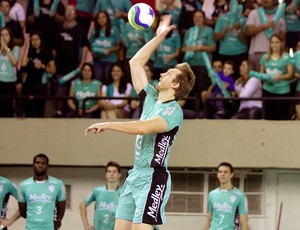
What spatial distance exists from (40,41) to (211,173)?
3.39 metres

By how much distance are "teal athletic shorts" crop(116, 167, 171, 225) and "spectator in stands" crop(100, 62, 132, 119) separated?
544cm

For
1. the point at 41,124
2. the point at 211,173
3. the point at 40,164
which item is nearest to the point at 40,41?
the point at 41,124

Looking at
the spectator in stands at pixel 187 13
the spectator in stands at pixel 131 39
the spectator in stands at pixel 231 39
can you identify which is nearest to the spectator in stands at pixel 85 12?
the spectator in stands at pixel 131 39

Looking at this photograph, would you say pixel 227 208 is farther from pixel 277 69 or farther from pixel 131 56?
pixel 131 56

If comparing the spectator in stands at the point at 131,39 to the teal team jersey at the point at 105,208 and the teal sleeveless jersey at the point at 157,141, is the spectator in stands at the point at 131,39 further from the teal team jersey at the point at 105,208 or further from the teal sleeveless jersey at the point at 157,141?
the teal sleeveless jersey at the point at 157,141

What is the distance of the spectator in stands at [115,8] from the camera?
13.4 m

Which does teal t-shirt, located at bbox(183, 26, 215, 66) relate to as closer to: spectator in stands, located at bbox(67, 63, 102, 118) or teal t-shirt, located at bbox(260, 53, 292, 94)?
teal t-shirt, located at bbox(260, 53, 292, 94)

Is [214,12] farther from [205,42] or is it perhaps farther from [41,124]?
[41,124]

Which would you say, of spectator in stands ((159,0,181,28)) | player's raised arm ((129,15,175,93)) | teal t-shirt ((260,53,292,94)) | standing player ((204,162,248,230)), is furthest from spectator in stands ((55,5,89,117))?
player's raised arm ((129,15,175,93))

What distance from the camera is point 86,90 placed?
43.7ft

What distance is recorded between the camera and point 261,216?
14.4m

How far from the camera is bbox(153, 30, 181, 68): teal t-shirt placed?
13180 mm

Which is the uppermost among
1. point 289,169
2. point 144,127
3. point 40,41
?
point 40,41

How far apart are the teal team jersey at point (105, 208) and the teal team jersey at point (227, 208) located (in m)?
1.34
